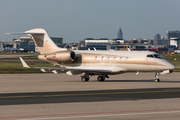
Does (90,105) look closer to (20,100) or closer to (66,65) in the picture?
(20,100)

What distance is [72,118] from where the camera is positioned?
14570 millimetres

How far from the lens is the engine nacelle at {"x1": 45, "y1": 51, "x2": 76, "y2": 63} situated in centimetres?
3928

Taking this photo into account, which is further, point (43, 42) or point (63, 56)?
point (43, 42)

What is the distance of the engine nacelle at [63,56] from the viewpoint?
3928 cm

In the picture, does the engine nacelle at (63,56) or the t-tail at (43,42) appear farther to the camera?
the t-tail at (43,42)

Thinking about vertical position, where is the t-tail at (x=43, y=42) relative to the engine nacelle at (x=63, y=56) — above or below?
above

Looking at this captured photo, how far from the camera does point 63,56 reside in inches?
1554

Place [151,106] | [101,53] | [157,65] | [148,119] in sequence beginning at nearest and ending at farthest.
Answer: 1. [148,119]
2. [151,106]
3. [157,65]
4. [101,53]

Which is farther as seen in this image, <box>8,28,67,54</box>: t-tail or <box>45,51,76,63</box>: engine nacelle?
<box>8,28,67,54</box>: t-tail

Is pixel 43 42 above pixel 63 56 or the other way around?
above

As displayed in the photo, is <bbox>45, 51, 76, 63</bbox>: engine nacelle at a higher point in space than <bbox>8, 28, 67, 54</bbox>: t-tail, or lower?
lower

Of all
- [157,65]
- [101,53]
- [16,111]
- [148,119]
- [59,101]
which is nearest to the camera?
[148,119]

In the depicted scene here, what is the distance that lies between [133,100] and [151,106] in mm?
2630

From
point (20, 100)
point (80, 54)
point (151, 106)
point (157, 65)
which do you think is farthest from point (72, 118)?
point (80, 54)
